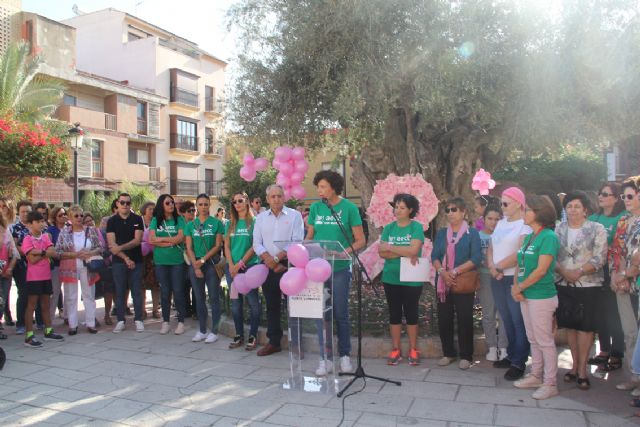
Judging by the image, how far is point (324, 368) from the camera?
4.98 m

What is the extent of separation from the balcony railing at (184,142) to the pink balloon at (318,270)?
110 feet

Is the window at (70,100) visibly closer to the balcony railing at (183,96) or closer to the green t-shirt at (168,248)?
the balcony railing at (183,96)

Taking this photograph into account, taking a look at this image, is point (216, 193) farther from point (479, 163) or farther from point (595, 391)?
point (595, 391)

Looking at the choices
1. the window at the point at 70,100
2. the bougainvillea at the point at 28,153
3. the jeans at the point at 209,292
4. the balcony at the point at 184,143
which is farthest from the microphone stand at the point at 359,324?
the balcony at the point at 184,143

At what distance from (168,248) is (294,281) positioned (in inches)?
121

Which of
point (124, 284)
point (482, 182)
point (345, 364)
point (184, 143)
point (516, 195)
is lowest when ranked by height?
point (345, 364)

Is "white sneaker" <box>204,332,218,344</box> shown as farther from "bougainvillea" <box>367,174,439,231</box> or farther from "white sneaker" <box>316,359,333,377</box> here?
"bougainvillea" <box>367,174,439,231</box>

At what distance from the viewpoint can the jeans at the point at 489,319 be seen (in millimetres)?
5562

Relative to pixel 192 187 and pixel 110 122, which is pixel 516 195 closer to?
pixel 110 122

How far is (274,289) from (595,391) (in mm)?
3340

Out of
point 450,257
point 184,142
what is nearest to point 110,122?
point 184,142


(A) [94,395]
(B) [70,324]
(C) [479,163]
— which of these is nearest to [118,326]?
(B) [70,324]

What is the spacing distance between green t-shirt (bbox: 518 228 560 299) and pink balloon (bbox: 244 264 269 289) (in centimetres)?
264

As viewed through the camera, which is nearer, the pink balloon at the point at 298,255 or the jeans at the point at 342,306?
the pink balloon at the point at 298,255
